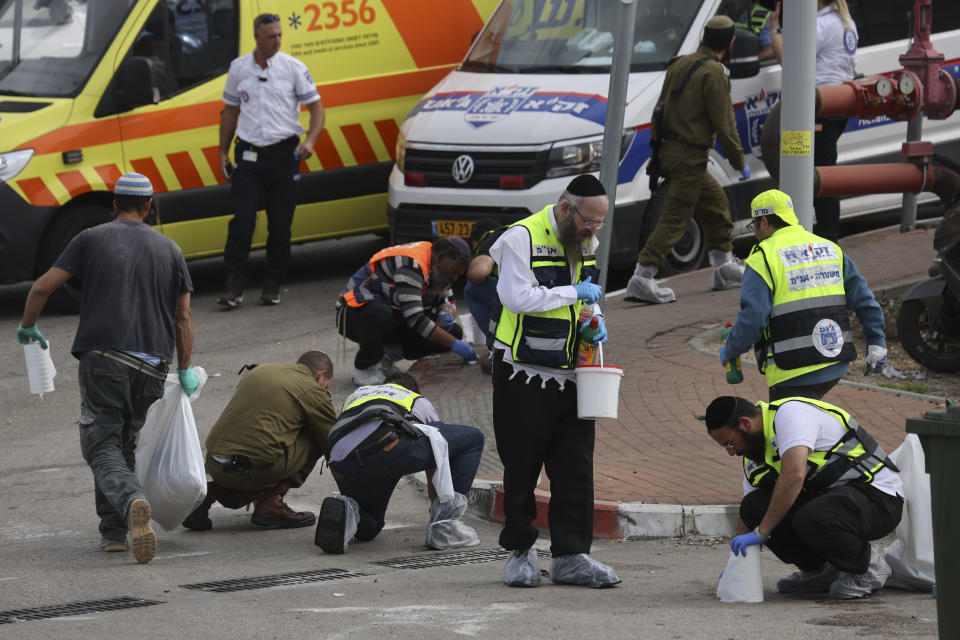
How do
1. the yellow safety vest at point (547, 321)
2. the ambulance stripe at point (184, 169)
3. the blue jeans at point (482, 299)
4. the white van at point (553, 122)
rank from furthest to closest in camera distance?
the ambulance stripe at point (184, 169) → the white van at point (553, 122) → the blue jeans at point (482, 299) → the yellow safety vest at point (547, 321)

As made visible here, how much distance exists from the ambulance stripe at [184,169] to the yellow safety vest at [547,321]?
6.08m

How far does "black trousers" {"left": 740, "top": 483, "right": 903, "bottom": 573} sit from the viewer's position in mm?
5734

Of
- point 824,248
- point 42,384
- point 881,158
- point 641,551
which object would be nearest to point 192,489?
point 42,384

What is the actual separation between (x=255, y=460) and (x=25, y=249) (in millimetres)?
4735

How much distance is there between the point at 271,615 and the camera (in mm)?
5598

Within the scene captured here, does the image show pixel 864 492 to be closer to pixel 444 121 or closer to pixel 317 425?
pixel 317 425

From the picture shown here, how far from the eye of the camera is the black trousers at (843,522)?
573cm

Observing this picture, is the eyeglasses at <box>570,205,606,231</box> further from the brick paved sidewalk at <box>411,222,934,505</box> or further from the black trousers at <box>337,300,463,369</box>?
the black trousers at <box>337,300,463,369</box>

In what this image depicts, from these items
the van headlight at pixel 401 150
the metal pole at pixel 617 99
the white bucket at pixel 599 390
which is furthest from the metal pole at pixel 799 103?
the van headlight at pixel 401 150

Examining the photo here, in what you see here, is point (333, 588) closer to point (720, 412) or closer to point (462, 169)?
point (720, 412)

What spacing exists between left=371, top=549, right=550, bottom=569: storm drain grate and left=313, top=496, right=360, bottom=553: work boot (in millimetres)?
191

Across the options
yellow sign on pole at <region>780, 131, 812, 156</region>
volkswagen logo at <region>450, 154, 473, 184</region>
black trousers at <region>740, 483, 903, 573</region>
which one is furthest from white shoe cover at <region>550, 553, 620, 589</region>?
volkswagen logo at <region>450, 154, 473, 184</region>

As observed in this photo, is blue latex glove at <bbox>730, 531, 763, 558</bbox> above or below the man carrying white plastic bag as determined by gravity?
below

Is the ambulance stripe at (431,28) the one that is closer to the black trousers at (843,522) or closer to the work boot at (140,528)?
the work boot at (140,528)
